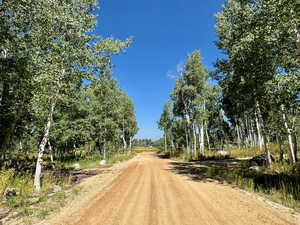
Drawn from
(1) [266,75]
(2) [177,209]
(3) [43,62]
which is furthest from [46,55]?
(1) [266,75]

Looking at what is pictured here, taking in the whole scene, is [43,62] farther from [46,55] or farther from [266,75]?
[266,75]

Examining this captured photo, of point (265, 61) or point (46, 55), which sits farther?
point (265, 61)

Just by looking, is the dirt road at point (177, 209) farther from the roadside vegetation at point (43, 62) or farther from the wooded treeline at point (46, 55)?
the wooded treeline at point (46, 55)

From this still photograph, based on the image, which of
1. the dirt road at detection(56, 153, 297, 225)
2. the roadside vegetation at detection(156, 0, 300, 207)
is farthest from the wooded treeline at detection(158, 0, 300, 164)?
the dirt road at detection(56, 153, 297, 225)

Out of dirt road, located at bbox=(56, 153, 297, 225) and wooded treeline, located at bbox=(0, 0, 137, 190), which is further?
wooded treeline, located at bbox=(0, 0, 137, 190)

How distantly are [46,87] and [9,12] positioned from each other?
3725mm

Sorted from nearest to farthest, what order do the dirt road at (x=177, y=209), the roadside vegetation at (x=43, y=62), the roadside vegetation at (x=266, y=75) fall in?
the dirt road at (x=177, y=209) → the roadside vegetation at (x=266, y=75) → the roadside vegetation at (x=43, y=62)

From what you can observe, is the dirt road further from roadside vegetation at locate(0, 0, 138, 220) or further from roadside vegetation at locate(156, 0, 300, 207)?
roadside vegetation at locate(0, 0, 138, 220)

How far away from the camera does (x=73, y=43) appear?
1117 centimetres

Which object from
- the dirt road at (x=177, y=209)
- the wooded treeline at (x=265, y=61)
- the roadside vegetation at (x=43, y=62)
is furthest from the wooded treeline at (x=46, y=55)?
the wooded treeline at (x=265, y=61)

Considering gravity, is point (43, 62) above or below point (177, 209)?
above

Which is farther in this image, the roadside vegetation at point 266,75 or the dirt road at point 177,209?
the roadside vegetation at point 266,75

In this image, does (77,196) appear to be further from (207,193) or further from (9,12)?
(9,12)

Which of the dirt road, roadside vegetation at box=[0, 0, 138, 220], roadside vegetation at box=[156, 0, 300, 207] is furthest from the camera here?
roadside vegetation at box=[0, 0, 138, 220]
